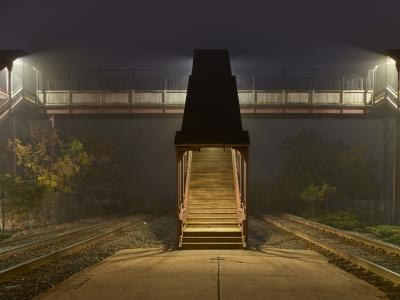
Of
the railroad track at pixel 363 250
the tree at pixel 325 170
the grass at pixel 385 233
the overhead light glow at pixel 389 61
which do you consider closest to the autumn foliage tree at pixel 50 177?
the railroad track at pixel 363 250

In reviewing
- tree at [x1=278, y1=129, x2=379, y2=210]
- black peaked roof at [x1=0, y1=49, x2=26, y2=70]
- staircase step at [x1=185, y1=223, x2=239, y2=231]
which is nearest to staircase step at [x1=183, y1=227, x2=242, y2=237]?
staircase step at [x1=185, y1=223, x2=239, y2=231]

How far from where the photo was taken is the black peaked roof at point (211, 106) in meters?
17.0

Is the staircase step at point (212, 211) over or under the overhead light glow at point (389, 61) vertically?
under

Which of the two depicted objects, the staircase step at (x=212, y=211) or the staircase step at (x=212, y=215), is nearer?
the staircase step at (x=212, y=215)

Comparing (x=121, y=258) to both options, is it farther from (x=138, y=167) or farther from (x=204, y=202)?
(x=138, y=167)

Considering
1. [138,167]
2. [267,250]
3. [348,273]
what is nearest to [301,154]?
[138,167]

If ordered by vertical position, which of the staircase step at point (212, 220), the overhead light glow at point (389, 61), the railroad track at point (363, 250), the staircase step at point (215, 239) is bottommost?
the railroad track at point (363, 250)

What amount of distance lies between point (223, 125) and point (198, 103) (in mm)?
3106

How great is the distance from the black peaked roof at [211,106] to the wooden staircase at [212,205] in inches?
124

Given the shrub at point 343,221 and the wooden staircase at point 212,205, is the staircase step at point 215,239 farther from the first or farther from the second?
the shrub at point 343,221

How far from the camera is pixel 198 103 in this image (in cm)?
2144

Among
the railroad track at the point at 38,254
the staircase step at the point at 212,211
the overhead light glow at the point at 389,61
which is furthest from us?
the overhead light glow at the point at 389,61

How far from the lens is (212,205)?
2059 cm

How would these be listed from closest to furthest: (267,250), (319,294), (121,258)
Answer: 1. (319,294)
2. (121,258)
3. (267,250)
